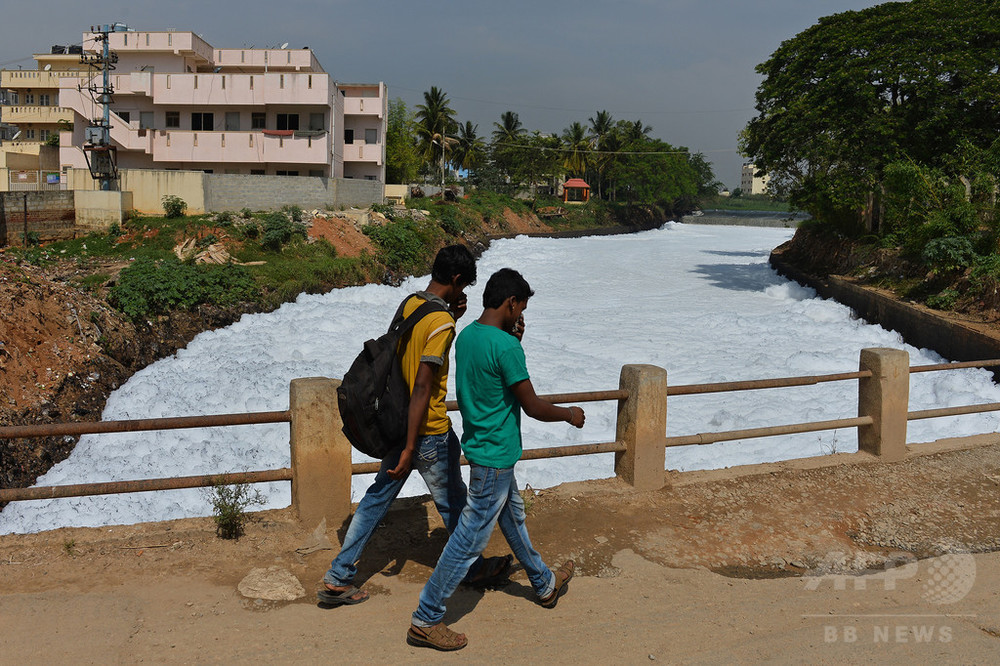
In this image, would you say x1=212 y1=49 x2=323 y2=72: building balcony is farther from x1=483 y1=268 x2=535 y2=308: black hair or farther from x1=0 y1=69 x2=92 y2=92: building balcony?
x1=483 y1=268 x2=535 y2=308: black hair

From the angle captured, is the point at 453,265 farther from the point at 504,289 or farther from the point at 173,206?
the point at 173,206

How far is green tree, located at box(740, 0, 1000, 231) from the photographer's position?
23.5 meters

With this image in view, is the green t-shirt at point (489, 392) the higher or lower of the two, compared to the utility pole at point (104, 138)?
lower

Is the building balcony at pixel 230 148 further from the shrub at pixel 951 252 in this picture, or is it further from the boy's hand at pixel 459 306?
the boy's hand at pixel 459 306

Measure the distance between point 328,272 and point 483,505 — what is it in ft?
74.4

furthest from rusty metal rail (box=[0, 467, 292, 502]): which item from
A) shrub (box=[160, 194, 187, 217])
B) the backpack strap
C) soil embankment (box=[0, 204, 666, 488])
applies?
shrub (box=[160, 194, 187, 217])

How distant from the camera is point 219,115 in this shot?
41000mm

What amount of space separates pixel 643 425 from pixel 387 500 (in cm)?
255

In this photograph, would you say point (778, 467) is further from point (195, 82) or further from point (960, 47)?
point (195, 82)

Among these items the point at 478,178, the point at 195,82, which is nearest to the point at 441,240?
the point at 195,82

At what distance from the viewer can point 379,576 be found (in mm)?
4766

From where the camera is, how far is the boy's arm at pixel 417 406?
3.86m

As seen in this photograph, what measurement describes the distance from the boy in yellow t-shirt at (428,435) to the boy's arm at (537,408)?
16.6 inches

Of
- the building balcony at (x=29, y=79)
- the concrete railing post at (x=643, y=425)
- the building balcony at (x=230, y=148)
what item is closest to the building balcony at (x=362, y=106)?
the building balcony at (x=230, y=148)
